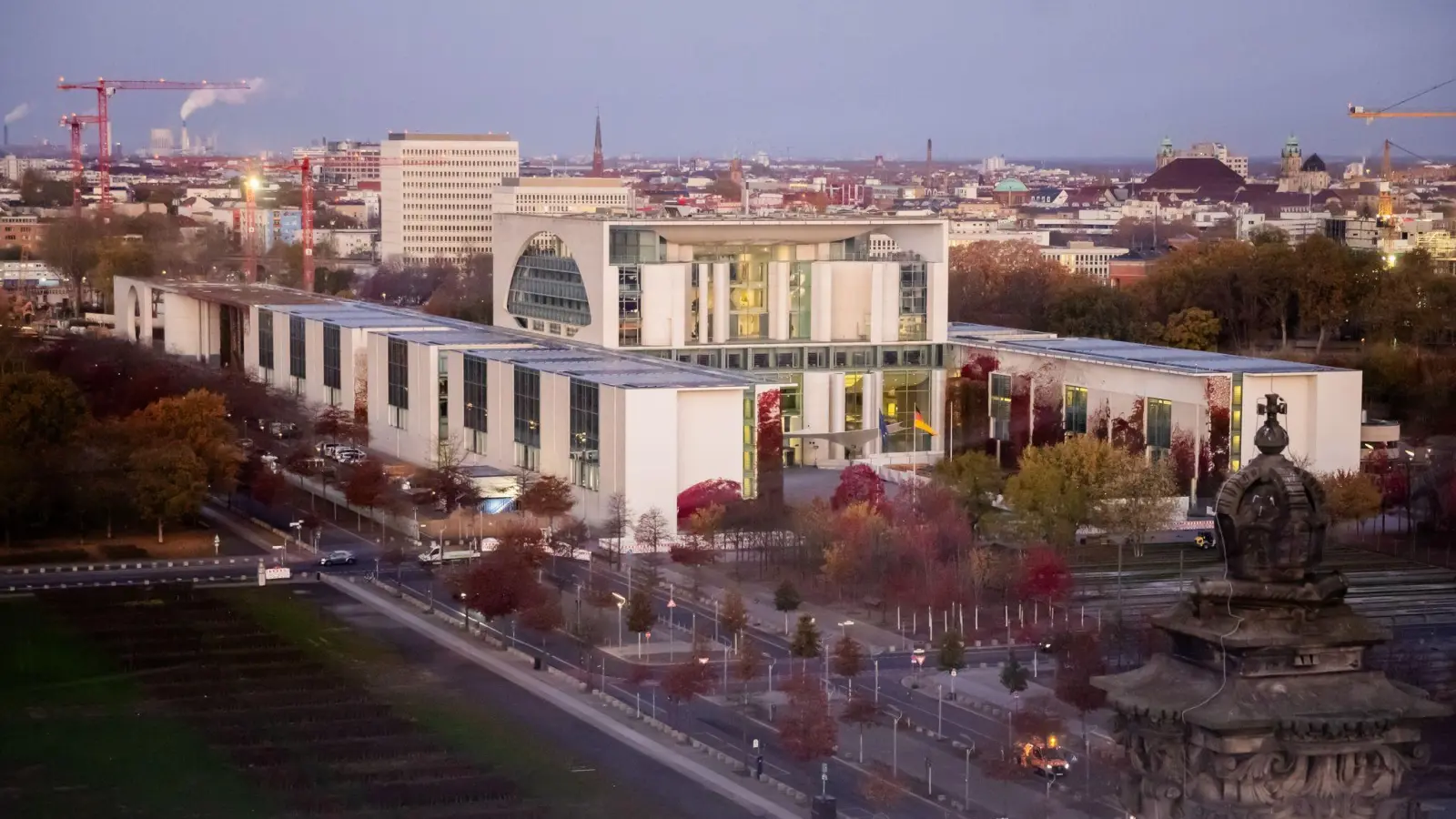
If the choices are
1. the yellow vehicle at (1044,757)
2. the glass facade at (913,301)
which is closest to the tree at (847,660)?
the yellow vehicle at (1044,757)

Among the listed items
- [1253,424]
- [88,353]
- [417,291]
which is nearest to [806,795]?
[1253,424]

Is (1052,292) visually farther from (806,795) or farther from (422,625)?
(806,795)

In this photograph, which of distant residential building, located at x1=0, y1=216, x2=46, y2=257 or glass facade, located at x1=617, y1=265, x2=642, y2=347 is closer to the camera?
glass facade, located at x1=617, y1=265, x2=642, y2=347

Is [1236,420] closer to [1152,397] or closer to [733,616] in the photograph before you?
[1152,397]

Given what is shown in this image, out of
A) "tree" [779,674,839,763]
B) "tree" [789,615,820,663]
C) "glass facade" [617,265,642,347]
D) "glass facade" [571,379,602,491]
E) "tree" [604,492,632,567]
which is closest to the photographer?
"tree" [779,674,839,763]

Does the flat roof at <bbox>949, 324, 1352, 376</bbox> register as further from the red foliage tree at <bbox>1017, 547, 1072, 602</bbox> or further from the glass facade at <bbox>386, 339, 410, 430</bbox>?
the glass facade at <bbox>386, 339, 410, 430</bbox>

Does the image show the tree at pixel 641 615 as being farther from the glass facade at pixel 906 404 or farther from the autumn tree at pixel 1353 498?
the glass facade at pixel 906 404

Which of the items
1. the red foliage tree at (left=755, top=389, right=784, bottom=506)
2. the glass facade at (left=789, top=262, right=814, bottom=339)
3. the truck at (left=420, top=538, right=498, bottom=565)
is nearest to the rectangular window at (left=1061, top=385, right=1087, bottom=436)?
the glass facade at (left=789, top=262, right=814, bottom=339)
